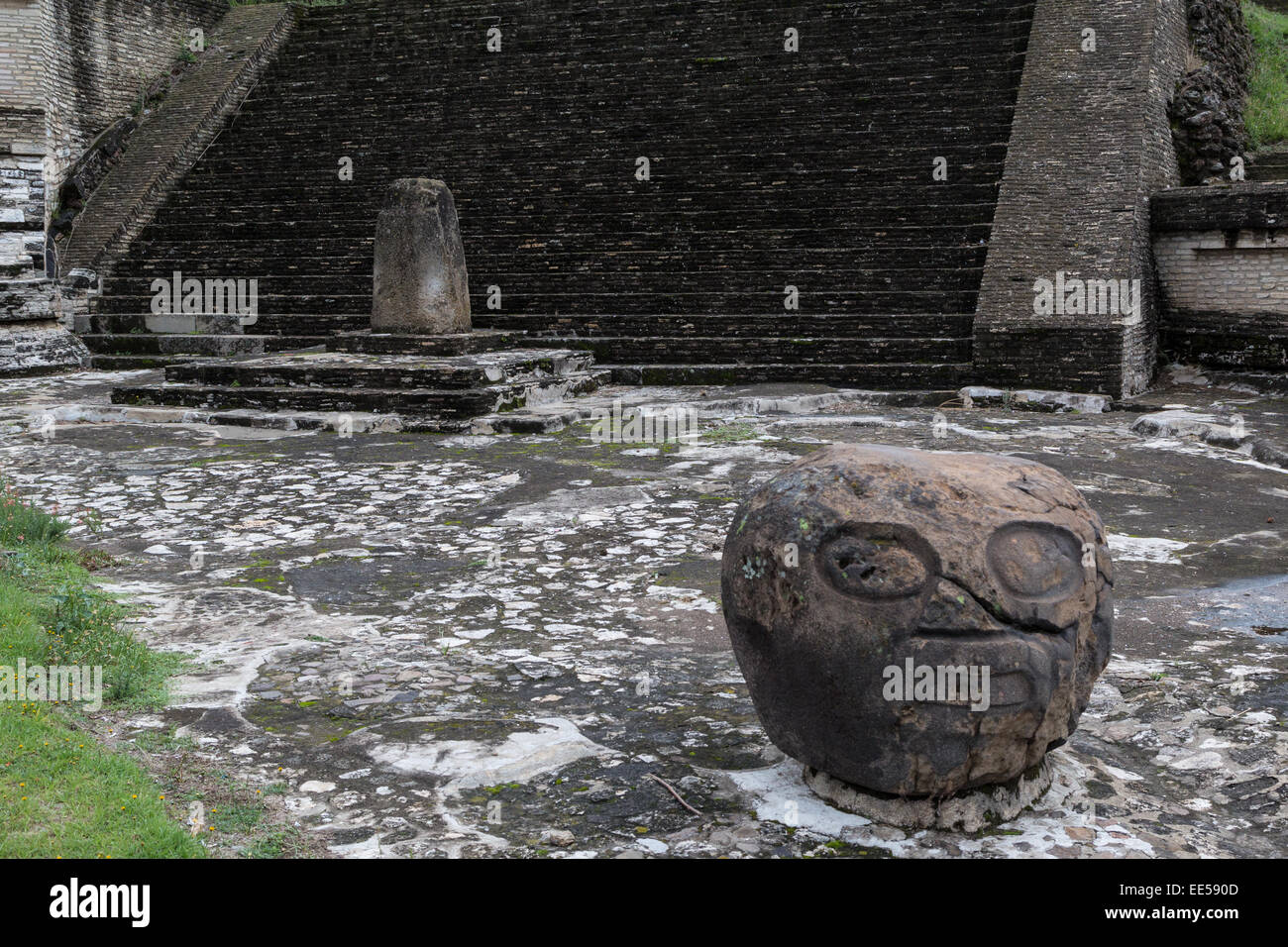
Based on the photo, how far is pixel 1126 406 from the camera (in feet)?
37.7

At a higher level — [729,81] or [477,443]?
[729,81]

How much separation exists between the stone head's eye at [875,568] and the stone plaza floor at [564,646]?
2.36 feet

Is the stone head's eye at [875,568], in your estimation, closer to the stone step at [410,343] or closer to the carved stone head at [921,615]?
the carved stone head at [921,615]

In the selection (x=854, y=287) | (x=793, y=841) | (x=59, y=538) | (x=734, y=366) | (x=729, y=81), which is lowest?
(x=793, y=841)

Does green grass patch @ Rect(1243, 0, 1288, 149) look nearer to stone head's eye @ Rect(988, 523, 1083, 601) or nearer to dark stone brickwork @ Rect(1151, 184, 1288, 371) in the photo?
dark stone brickwork @ Rect(1151, 184, 1288, 371)

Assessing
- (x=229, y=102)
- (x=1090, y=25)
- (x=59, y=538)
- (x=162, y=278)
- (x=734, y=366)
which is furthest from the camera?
(x=229, y=102)

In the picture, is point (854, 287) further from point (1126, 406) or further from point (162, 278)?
point (162, 278)

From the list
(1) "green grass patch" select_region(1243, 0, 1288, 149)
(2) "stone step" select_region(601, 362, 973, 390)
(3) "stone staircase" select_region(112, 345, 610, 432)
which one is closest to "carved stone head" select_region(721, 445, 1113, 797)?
(3) "stone staircase" select_region(112, 345, 610, 432)

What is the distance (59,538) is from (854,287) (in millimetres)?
9424

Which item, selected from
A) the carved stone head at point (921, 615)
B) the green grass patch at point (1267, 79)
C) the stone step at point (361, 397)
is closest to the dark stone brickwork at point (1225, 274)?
the green grass patch at point (1267, 79)

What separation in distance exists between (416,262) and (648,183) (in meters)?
4.58

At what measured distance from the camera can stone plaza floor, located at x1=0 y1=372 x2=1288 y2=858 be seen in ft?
11.4

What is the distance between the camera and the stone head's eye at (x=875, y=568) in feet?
10.5

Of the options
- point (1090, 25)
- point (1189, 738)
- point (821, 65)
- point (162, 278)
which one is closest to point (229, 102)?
point (162, 278)
